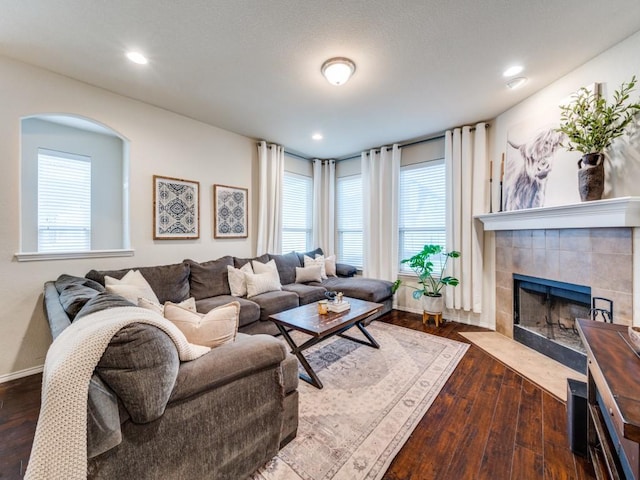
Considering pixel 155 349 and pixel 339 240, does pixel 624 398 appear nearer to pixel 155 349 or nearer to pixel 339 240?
pixel 155 349

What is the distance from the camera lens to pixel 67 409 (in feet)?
2.64

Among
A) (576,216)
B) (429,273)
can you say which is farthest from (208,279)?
(576,216)

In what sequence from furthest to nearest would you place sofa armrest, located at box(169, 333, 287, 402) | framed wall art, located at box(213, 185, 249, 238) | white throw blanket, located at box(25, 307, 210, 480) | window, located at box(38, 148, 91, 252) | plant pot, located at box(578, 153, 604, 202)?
framed wall art, located at box(213, 185, 249, 238)
window, located at box(38, 148, 91, 252)
plant pot, located at box(578, 153, 604, 202)
sofa armrest, located at box(169, 333, 287, 402)
white throw blanket, located at box(25, 307, 210, 480)

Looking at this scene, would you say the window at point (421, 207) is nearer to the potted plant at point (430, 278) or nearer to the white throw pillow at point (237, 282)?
the potted plant at point (430, 278)

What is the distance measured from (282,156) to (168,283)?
2.66 metres

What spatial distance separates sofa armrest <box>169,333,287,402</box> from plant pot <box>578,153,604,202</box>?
271 cm

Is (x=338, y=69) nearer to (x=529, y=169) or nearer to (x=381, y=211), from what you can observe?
(x=529, y=169)

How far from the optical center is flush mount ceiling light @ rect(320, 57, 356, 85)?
2262 millimetres

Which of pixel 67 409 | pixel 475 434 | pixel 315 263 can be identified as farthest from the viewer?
pixel 315 263

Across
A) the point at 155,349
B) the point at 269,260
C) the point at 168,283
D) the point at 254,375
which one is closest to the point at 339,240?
the point at 269,260

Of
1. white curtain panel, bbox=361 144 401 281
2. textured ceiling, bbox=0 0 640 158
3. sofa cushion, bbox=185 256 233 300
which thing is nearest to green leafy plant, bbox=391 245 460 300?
white curtain panel, bbox=361 144 401 281

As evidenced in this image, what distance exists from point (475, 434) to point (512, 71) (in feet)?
9.85

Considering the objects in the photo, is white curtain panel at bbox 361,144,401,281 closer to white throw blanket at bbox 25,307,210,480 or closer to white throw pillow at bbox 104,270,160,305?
white throw pillow at bbox 104,270,160,305

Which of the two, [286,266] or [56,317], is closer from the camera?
[56,317]
